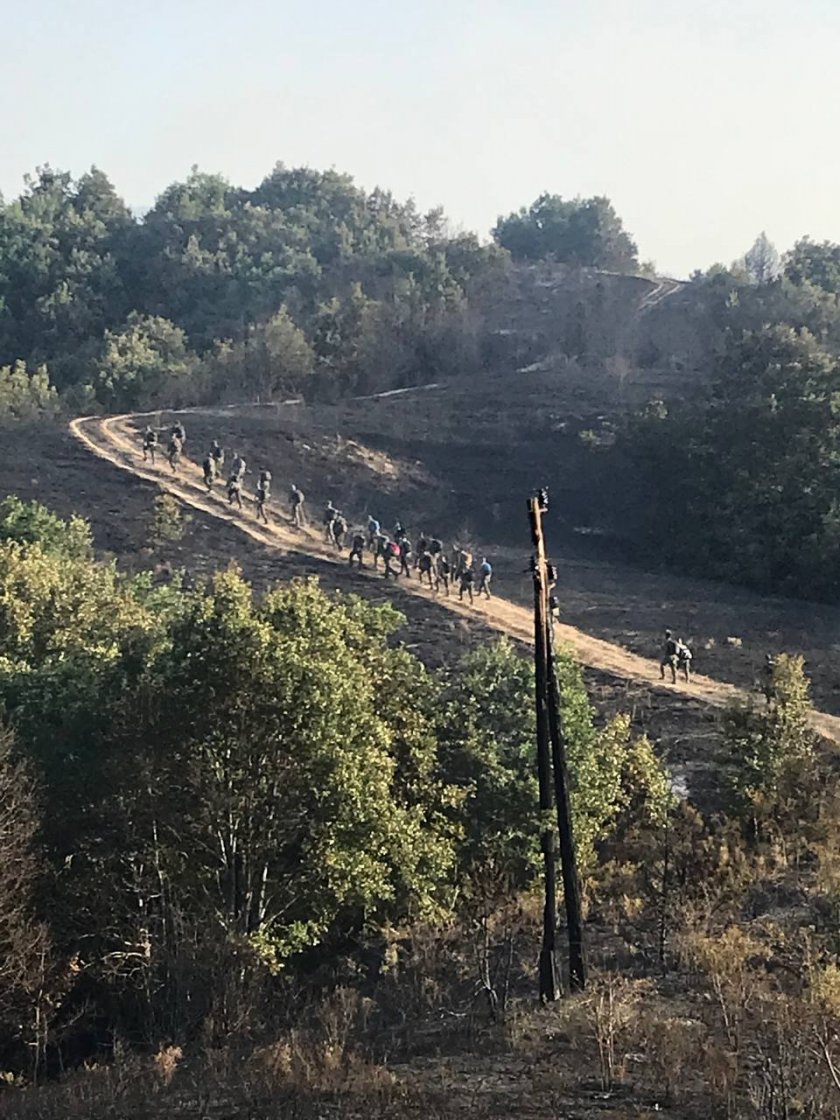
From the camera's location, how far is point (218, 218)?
8488 centimetres

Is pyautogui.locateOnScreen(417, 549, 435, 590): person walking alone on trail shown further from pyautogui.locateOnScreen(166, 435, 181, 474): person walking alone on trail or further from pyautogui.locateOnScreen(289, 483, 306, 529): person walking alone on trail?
pyautogui.locateOnScreen(166, 435, 181, 474): person walking alone on trail

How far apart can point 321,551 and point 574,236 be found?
58385mm

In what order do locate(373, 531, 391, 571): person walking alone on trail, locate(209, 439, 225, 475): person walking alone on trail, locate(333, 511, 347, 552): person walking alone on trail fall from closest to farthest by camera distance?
locate(373, 531, 391, 571): person walking alone on trail, locate(333, 511, 347, 552): person walking alone on trail, locate(209, 439, 225, 475): person walking alone on trail

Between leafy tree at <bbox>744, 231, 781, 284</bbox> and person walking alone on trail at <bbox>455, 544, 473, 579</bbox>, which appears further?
leafy tree at <bbox>744, 231, 781, 284</bbox>

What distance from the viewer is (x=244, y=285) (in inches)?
3056

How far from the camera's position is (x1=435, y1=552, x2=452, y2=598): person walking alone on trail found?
3419cm

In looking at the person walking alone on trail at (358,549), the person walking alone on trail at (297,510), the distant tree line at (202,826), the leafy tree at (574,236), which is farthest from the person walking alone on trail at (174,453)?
the leafy tree at (574,236)

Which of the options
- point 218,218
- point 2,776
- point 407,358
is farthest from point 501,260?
point 2,776

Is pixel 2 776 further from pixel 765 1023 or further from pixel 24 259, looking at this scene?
pixel 24 259

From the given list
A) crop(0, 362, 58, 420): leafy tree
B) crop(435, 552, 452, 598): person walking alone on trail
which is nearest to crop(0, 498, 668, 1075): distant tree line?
crop(435, 552, 452, 598): person walking alone on trail

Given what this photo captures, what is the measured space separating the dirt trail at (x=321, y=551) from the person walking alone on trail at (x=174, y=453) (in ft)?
0.76

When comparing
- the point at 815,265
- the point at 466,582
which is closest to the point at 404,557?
the point at 466,582

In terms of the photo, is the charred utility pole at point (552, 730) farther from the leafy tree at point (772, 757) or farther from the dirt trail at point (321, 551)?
the dirt trail at point (321, 551)

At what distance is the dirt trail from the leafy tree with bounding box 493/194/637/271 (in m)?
48.1
